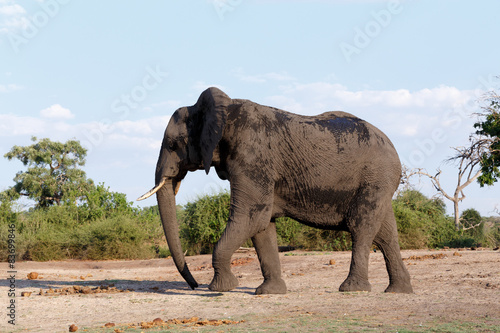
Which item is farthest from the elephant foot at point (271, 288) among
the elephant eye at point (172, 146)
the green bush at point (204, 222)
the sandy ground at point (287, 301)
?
the green bush at point (204, 222)

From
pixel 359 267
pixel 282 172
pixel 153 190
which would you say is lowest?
pixel 359 267

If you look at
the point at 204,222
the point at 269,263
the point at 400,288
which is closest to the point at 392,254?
the point at 400,288

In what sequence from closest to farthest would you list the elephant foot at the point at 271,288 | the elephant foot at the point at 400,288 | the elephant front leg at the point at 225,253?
the elephant front leg at the point at 225,253 < the elephant foot at the point at 271,288 < the elephant foot at the point at 400,288

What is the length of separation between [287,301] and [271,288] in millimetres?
855

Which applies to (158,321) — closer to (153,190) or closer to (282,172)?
(153,190)

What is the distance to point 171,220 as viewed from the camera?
10164 millimetres

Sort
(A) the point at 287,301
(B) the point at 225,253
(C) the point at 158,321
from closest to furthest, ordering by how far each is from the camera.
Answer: (C) the point at 158,321 < (A) the point at 287,301 < (B) the point at 225,253

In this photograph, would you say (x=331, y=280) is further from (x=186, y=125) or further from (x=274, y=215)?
(x=186, y=125)

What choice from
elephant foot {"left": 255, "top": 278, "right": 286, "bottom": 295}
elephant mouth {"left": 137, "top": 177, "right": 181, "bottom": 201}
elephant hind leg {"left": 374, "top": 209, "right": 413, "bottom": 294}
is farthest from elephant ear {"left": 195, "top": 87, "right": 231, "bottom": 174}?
elephant hind leg {"left": 374, "top": 209, "right": 413, "bottom": 294}

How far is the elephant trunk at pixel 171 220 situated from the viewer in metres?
9.99

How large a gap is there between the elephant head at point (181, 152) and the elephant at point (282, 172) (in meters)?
0.02

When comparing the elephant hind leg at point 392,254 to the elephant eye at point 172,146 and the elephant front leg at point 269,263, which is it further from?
the elephant eye at point 172,146

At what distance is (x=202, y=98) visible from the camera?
974 cm

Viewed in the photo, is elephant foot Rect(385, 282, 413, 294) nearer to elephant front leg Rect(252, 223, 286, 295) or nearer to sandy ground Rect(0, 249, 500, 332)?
sandy ground Rect(0, 249, 500, 332)
